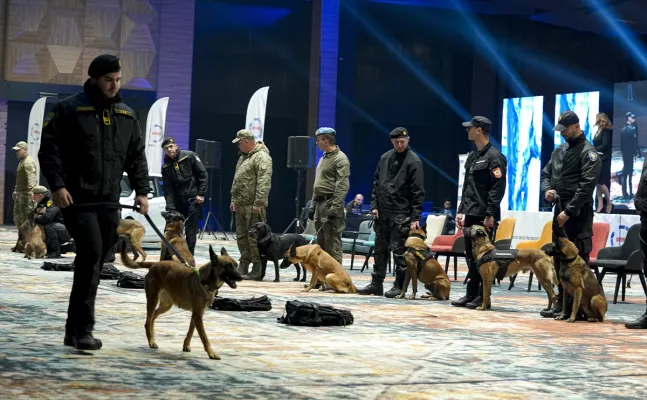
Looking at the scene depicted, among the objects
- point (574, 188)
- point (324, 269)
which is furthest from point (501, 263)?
point (324, 269)

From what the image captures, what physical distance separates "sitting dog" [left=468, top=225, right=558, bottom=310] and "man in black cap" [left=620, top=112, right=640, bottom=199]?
9.38 meters

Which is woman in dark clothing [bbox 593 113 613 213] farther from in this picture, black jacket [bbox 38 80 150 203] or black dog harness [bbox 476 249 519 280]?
black jacket [bbox 38 80 150 203]

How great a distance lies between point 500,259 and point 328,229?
87.1 inches

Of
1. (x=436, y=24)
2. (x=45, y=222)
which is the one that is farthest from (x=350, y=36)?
(x=45, y=222)

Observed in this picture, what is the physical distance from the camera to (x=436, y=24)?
24.8 metres

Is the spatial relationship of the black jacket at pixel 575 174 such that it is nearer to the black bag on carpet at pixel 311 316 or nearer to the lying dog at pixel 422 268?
the lying dog at pixel 422 268

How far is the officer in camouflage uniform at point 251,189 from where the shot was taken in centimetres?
1049

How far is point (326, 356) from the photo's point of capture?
5145 mm

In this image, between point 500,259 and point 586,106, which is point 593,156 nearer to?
point 500,259

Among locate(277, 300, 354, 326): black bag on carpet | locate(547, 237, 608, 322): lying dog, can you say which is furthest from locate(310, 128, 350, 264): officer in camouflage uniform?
locate(277, 300, 354, 326): black bag on carpet

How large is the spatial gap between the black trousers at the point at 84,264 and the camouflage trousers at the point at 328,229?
510cm

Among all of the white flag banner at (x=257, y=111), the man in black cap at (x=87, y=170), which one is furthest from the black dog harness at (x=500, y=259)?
the white flag banner at (x=257, y=111)

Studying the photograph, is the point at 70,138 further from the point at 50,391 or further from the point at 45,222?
the point at 45,222

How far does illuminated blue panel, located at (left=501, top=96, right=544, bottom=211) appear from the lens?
19359 mm
